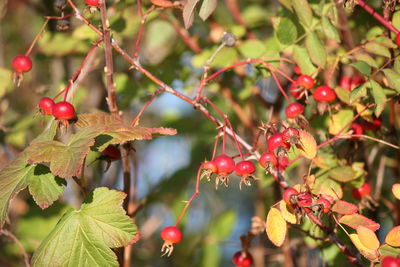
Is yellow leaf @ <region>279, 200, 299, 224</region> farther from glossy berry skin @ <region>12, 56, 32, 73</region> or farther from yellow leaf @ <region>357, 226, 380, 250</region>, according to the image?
glossy berry skin @ <region>12, 56, 32, 73</region>

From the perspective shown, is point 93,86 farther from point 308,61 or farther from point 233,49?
point 308,61

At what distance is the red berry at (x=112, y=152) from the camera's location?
52.7 inches

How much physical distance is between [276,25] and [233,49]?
0.28 m

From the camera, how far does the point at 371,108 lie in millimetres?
1407

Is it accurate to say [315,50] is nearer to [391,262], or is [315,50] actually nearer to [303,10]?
[303,10]

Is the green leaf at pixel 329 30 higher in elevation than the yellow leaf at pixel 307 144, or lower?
higher

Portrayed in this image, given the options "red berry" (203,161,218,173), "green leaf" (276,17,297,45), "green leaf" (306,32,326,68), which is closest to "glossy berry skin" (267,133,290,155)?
"red berry" (203,161,218,173)

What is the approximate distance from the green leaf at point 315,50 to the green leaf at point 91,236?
615 millimetres

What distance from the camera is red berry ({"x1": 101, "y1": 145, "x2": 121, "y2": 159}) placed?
4.40 ft

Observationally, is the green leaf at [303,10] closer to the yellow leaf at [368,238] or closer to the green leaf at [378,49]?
the green leaf at [378,49]

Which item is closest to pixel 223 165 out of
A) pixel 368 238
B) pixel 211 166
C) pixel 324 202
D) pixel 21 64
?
pixel 211 166

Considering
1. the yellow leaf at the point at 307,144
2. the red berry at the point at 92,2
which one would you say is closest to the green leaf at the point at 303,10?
the yellow leaf at the point at 307,144

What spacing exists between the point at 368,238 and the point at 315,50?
0.56 metres

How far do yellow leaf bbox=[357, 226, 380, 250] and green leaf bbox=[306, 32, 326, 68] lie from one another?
1.64ft
